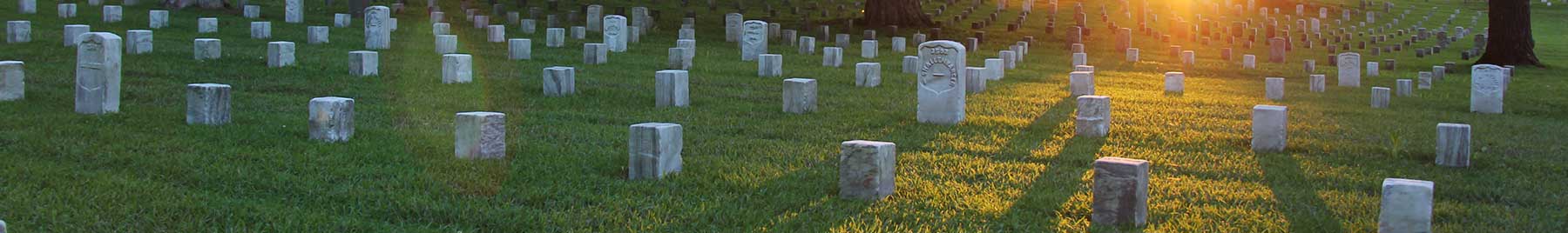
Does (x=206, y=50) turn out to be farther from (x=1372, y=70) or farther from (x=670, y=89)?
(x=1372, y=70)

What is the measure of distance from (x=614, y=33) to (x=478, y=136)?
1265 centimetres

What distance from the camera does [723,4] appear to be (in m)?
36.5

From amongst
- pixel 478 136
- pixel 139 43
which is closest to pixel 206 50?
pixel 139 43

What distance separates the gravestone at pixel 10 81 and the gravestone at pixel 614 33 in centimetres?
1000

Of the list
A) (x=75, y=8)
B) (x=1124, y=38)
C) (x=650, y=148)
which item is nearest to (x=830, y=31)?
(x=1124, y=38)

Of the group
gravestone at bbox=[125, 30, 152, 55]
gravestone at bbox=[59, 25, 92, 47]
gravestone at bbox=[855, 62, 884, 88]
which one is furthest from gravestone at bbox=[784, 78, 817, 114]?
gravestone at bbox=[59, 25, 92, 47]

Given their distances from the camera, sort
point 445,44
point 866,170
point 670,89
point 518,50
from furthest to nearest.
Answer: point 445,44 < point 518,50 < point 670,89 < point 866,170

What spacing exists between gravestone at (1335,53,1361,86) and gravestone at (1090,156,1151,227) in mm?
13645

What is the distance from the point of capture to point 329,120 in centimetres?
875

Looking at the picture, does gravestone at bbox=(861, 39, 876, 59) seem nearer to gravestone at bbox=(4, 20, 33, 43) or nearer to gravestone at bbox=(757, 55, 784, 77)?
gravestone at bbox=(757, 55, 784, 77)

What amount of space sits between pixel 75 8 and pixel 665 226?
22.1 metres

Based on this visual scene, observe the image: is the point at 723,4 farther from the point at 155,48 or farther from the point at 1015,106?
the point at 1015,106

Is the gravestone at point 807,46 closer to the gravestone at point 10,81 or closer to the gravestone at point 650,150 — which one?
the gravestone at point 10,81

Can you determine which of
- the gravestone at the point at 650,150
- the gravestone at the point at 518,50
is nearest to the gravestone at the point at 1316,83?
the gravestone at the point at 518,50
